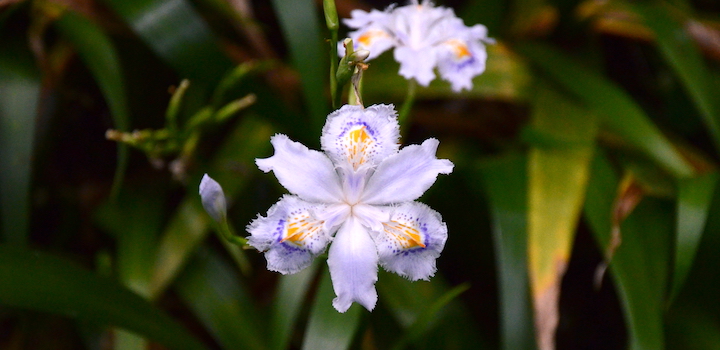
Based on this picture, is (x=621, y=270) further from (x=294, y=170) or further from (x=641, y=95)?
(x=641, y=95)

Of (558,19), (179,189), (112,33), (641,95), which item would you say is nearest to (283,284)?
(179,189)

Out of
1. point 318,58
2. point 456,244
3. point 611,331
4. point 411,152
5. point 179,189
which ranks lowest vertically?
point 611,331

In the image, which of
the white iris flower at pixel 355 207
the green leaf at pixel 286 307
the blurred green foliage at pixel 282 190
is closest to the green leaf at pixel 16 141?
the blurred green foliage at pixel 282 190

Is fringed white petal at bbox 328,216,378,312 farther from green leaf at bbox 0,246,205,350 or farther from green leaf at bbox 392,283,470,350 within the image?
green leaf at bbox 0,246,205,350

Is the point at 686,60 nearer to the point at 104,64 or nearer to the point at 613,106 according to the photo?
the point at 613,106

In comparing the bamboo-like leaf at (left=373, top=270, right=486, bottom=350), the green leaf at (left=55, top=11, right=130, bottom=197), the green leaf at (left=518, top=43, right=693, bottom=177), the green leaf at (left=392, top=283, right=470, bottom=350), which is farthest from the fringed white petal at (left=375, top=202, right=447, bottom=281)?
the green leaf at (left=518, top=43, right=693, bottom=177)

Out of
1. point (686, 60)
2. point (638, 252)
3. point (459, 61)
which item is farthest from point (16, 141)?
point (686, 60)
